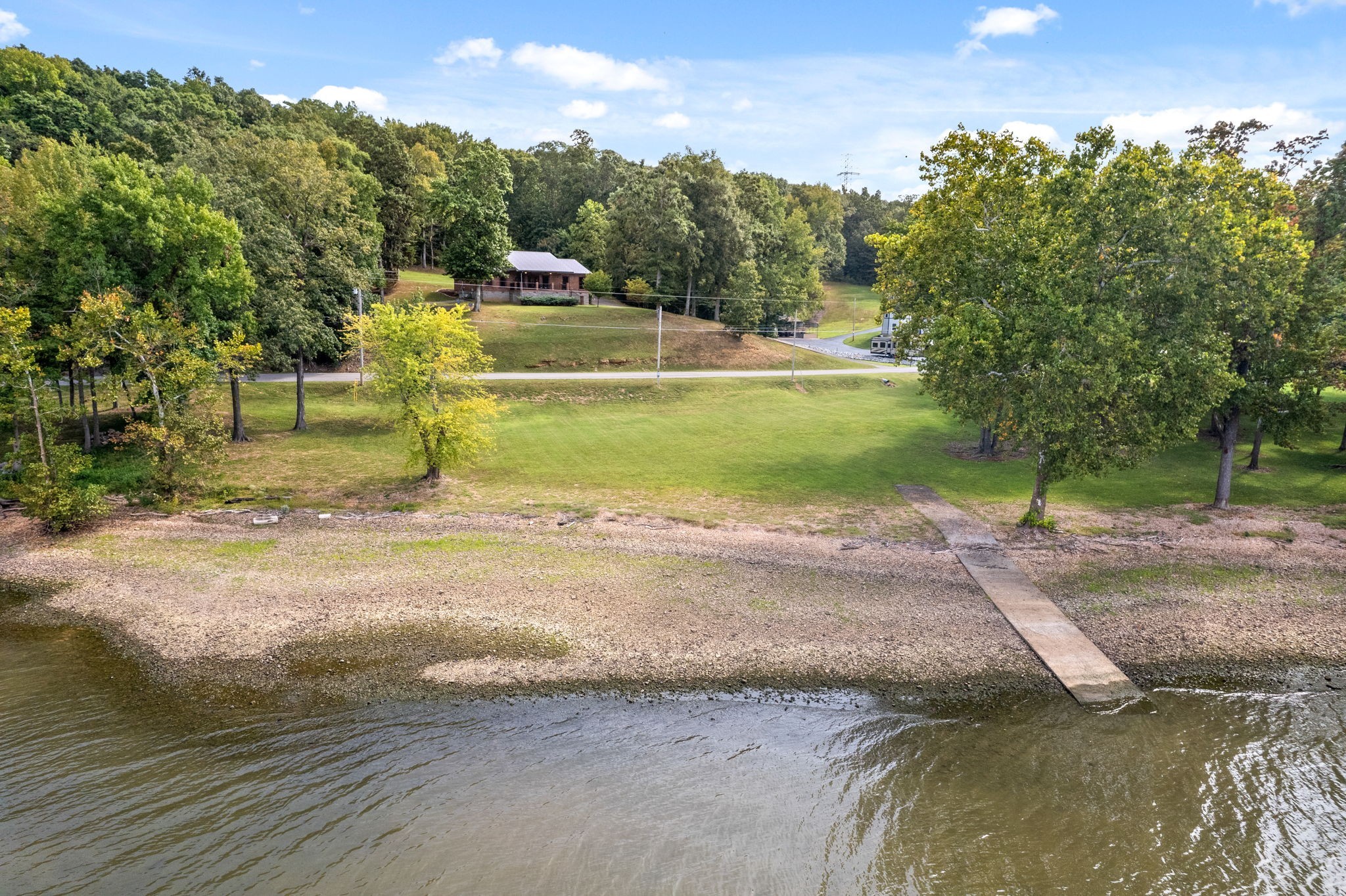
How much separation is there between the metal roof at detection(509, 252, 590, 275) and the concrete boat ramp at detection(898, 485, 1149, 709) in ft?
175

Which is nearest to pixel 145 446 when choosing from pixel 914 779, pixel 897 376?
pixel 914 779

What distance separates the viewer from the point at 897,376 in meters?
55.6

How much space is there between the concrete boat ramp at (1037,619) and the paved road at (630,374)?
28424 mm

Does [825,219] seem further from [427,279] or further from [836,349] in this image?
[427,279]

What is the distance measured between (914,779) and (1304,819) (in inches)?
268

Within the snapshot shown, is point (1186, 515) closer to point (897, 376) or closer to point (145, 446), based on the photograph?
point (897, 376)

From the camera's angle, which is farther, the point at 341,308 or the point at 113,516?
the point at 341,308

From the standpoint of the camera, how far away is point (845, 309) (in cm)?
10319

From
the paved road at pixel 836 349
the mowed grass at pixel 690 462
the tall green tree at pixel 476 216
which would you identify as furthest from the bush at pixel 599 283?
the mowed grass at pixel 690 462

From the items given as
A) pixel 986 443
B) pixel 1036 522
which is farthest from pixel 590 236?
pixel 1036 522

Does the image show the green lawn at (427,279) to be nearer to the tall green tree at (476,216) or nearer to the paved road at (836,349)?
the tall green tree at (476,216)

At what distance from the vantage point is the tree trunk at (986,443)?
35.4 m

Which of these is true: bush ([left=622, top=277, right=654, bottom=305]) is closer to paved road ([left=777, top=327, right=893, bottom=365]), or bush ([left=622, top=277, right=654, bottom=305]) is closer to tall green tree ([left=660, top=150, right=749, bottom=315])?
tall green tree ([left=660, top=150, right=749, bottom=315])

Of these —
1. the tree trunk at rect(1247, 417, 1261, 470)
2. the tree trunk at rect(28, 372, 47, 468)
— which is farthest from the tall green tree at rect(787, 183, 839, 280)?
the tree trunk at rect(28, 372, 47, 468)
